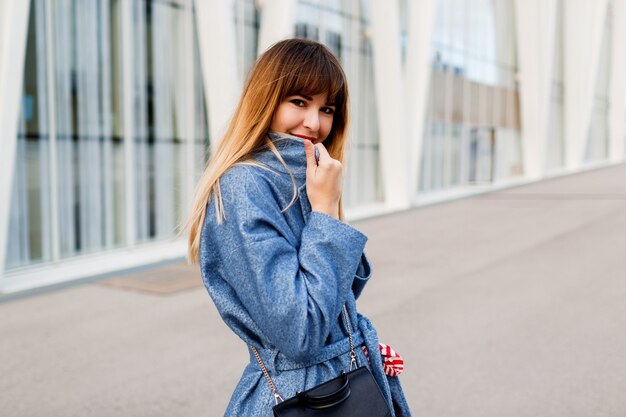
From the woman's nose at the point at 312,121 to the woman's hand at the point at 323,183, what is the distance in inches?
3.8

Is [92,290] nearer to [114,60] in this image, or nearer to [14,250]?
[14,250]

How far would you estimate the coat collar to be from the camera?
4.96ft

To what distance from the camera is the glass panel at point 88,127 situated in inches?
328

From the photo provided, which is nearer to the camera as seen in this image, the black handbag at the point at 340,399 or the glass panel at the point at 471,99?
the black handbag at the point at 340,399

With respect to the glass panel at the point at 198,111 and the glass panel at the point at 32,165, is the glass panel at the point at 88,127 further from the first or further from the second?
the glass panel at the point at 198,111

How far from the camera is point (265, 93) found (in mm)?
1541

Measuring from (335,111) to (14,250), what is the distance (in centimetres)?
715

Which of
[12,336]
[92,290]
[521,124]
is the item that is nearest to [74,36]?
[92,290]

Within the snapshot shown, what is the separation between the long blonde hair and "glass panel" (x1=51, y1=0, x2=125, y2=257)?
737 cm

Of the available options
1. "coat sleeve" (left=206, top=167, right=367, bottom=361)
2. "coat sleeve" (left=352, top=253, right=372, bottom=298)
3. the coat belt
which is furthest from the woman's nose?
the coat belt

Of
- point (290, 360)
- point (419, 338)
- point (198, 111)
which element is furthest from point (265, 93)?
point (198, 111)

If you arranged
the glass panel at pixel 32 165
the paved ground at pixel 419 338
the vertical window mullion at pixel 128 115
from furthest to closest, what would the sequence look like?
the vertical window mullion at pixel 128 115 < the glass panel at pixel 32 165 < the paved ground at pixel 419 338

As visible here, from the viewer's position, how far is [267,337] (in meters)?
1.45

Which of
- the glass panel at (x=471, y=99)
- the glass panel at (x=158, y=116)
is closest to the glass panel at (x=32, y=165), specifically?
the glass panel at (x=158, y=116)
